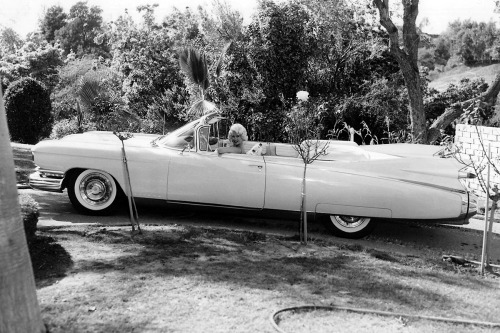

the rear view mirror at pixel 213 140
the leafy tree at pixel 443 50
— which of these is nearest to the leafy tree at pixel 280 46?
the rear view mirror at pixel 213 140

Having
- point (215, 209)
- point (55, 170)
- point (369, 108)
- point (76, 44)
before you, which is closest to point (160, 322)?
point (215, 209)

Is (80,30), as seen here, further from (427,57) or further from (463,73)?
(463,73)

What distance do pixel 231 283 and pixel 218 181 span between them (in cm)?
262

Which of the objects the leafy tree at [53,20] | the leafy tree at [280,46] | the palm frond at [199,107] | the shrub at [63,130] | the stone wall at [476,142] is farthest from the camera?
the leafy tree at [53,20]

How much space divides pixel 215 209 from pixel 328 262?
2122mm

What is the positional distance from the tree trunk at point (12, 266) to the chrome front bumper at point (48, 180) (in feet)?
14.2

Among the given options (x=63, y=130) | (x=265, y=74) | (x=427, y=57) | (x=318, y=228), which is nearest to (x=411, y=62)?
(x=265, y=74)

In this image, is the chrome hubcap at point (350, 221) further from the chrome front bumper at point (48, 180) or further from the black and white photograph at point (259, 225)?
the chrome front bumper at point (48, 180)

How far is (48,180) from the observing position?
812cm

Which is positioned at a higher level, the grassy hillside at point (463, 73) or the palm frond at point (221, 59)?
the grassy hillside at point (463, 73)

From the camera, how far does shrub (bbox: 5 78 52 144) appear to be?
19156 mm

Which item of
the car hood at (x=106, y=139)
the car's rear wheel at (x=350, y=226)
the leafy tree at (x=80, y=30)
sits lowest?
the car's rear wheel at (x=350, y=226)

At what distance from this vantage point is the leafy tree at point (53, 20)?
65625 millimetres

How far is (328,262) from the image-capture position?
21.0ft
